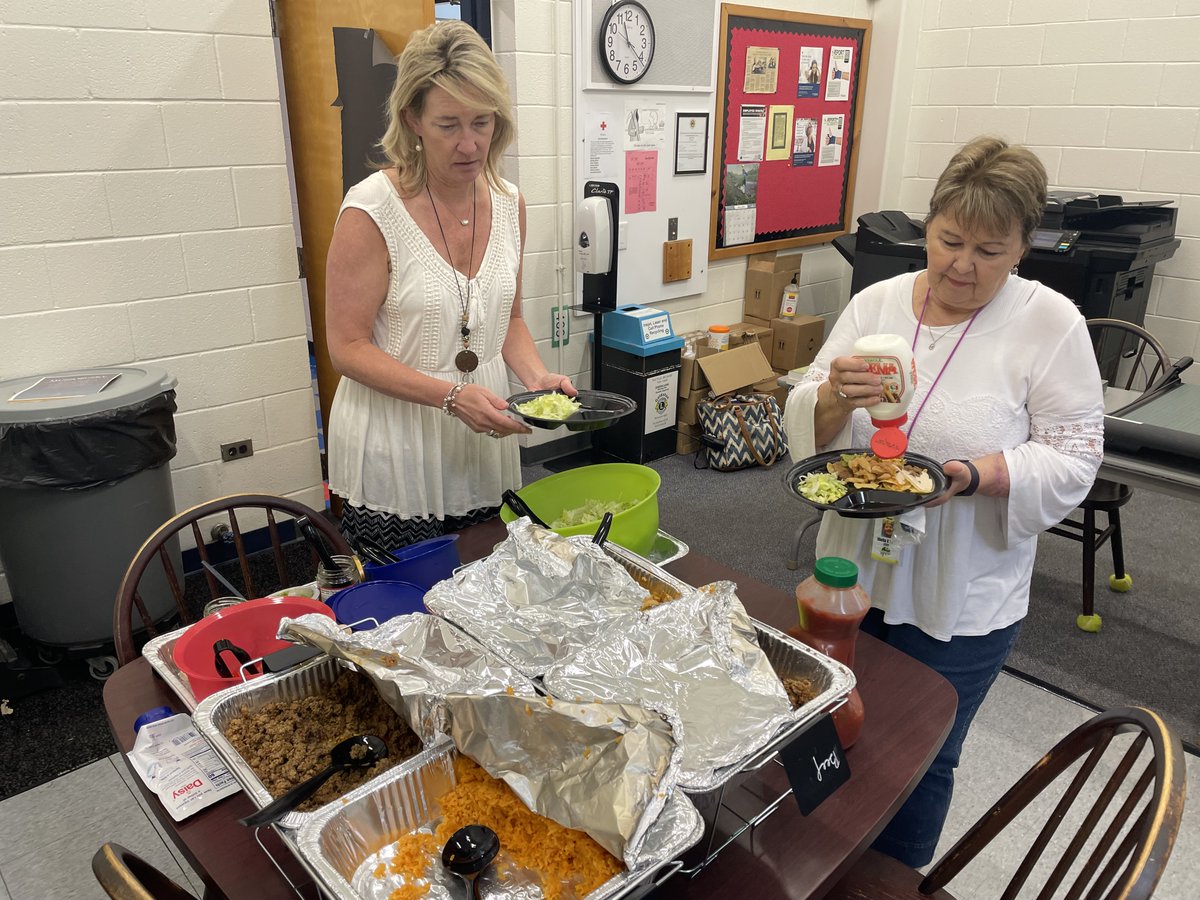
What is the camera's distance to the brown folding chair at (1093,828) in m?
0.91

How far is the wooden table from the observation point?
3.14 ft

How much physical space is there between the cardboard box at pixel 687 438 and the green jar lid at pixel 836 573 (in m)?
3.21

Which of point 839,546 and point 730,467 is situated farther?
point 730,467

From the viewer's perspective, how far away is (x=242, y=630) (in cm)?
129

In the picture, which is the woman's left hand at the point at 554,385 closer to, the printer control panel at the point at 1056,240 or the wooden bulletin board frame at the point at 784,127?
the printer control panel at the point at 1056,240

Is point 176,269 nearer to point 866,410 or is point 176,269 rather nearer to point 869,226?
point 866,410

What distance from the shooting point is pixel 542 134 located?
3619 millimetres

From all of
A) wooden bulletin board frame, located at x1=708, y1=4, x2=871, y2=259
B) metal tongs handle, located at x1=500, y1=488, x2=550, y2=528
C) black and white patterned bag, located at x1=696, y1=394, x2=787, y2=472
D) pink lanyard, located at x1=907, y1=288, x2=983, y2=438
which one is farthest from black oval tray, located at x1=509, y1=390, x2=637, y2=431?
wooden bulletin board frame, located at x1=708, y1=4, x2=871, y2=259

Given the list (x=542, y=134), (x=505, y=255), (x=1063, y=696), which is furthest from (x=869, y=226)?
(x=505, y=255)

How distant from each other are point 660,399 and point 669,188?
3.61 ft

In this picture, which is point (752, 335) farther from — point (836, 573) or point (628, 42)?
point (836, 573)

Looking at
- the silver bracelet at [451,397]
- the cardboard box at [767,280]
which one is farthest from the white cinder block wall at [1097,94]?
the silver bracelet at [451,397]

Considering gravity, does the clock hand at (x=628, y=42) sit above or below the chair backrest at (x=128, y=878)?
above

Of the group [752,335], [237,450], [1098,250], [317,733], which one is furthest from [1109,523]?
[237,450]
